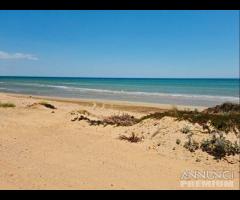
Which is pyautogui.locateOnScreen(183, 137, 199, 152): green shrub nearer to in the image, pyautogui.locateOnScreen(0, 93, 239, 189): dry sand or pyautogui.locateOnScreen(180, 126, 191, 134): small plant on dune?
pyautogui.locateOnScreen(0, 93, 239, 189): dry sand

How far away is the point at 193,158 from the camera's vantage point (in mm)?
6277

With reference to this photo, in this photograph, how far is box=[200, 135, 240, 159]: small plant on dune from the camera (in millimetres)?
6164

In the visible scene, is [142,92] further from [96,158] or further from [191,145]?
[96,158]

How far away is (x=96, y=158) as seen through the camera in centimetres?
627

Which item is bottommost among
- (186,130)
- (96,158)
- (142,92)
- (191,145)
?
(96,158)

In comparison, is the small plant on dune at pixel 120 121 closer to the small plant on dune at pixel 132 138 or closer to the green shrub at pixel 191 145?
the small plant on dune at pixel 132 138

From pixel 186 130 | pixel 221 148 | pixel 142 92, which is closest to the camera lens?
pixel 221 148

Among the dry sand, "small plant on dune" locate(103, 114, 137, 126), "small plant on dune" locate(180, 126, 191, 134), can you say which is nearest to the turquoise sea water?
"small plant on dune" locate(103, 114, 137, 126)

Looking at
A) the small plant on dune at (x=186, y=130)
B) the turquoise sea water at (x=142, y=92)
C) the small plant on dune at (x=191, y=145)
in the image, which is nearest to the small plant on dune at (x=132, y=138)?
the small plant on dune at (x=186, y=130)

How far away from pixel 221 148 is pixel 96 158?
228 cm

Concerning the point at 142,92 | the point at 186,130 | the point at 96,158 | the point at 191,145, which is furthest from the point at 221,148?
the point at 142,92
